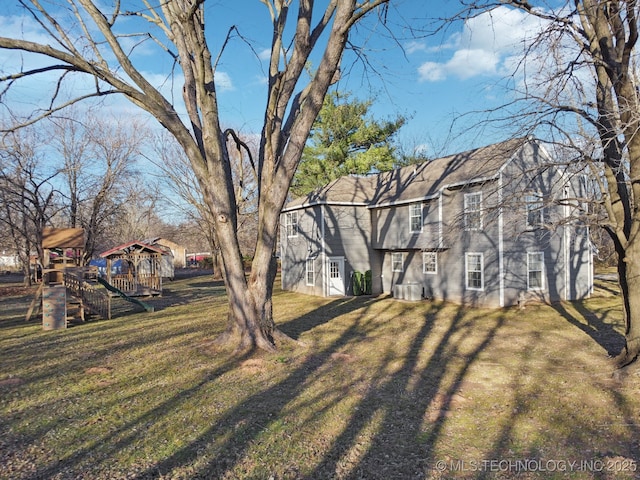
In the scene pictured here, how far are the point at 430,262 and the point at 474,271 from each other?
7.74ft

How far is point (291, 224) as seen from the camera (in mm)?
23359

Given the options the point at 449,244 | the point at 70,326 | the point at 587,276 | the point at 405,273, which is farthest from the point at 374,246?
the point at 70,326

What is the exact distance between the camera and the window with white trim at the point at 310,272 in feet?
69.5

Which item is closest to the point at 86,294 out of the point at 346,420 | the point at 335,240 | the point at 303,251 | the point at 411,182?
the point at 303,251

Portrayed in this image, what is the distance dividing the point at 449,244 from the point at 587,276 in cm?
642

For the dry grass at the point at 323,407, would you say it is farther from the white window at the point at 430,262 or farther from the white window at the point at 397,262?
the white window at the point at 397,262

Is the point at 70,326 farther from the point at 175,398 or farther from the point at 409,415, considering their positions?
the point at 409,415

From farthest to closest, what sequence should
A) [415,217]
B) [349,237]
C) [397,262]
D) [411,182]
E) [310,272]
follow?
[310,272], [349,237], [397,262], [411,182], [415,217]

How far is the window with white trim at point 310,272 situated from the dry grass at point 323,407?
32.7 ft

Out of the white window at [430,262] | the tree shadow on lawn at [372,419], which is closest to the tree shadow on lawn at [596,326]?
the tree shadow on lawn at [372,419]

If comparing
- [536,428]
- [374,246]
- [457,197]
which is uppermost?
[457,197]

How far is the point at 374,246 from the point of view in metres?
21.1

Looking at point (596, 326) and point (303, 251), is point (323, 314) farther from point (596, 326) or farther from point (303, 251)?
point (596, 326)

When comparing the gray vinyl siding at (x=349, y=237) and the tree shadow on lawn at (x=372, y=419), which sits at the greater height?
the gray vinyl siding at (x=349, y=237)
